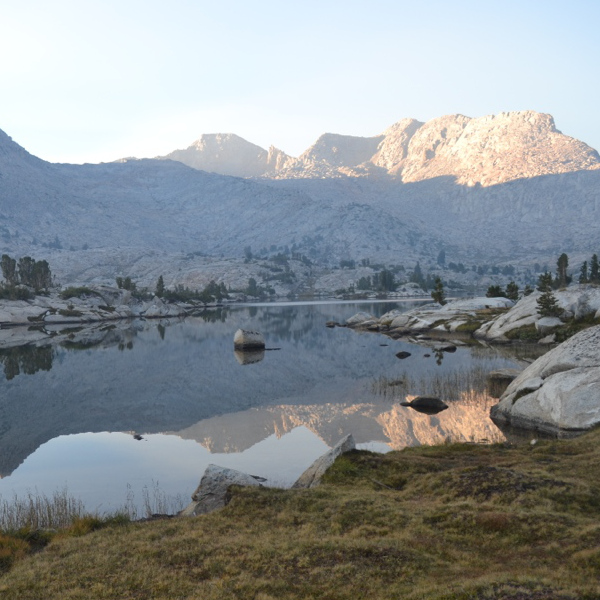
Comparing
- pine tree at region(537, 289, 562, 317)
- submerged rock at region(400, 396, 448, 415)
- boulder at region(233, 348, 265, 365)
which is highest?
pine tree at region(537, 289, 562, 317)

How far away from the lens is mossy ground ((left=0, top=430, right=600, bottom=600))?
48.9 feet

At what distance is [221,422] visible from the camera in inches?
1971

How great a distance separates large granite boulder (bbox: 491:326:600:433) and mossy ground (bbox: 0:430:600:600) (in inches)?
478

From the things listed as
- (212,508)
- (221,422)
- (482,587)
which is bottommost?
(221,422)

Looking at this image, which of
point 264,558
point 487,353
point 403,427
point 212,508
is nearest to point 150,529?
point 212,508

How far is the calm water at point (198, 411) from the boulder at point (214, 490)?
5625mm

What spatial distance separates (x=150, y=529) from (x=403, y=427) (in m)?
26.4

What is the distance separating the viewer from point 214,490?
24.8 m

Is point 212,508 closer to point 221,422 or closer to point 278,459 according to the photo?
point 278,459

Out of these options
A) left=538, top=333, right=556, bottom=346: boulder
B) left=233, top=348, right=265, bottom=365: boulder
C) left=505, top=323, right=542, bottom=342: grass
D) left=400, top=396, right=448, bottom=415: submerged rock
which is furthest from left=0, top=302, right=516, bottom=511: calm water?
left=505, top=323, right=542, bottom=342: grass

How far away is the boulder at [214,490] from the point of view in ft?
79.3

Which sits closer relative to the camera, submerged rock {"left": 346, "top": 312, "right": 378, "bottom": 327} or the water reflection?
the water reflection

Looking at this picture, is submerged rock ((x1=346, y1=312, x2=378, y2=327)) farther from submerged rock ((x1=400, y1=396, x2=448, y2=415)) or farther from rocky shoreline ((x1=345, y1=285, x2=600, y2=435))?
submerged rock ((x1=400, y1=396, x2=448, y2=415))

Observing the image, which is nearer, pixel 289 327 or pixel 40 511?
pixel 40 511
